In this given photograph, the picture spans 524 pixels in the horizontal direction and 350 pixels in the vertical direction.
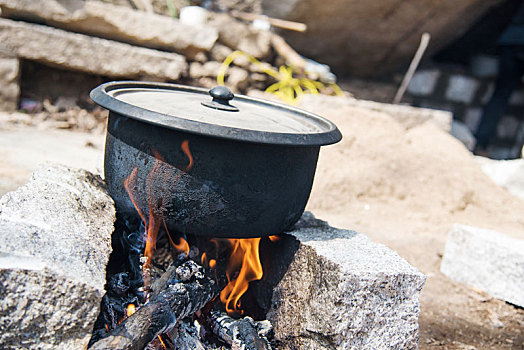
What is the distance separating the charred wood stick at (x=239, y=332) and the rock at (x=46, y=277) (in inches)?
23.9

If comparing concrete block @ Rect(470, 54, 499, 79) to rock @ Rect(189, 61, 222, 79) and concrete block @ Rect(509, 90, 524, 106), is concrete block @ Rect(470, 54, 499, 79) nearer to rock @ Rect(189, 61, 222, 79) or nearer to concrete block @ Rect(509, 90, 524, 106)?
concrete block @ Rect(509, 90, 524, 106)

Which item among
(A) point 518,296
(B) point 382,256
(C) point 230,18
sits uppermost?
(C) point 230,18

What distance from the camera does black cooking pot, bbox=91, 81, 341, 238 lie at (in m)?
1.54

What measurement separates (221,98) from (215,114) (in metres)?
0.09

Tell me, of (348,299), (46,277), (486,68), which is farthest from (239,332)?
(486,68)

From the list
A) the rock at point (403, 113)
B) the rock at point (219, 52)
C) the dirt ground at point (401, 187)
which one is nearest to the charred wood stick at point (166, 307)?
the dirt ground at point (401, 187)

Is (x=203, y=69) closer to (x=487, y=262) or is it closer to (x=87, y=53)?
(x=87, y=53)

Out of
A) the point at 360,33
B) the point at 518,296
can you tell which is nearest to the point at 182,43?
the point at 360,33

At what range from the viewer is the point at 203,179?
1.59 metres

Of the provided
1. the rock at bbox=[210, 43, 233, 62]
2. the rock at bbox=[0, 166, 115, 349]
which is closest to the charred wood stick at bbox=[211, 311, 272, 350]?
the rock at bbox=[0, 166, 115, 349]

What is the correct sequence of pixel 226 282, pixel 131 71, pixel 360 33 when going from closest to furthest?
pixel 226 282 < pixel 131 71 < pixel 360 33

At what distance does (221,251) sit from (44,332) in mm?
1002

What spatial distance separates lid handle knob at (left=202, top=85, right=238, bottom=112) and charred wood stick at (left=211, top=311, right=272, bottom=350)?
908 mm

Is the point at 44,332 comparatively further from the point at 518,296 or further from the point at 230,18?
the point at 230,18
